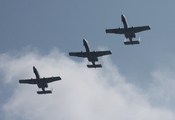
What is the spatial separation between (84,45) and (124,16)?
42.9ft

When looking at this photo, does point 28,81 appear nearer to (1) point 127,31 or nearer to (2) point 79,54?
(2) point 79,54

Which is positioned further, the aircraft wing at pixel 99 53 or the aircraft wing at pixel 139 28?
the aircraft wing at pixel 99 53

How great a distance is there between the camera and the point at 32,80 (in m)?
115

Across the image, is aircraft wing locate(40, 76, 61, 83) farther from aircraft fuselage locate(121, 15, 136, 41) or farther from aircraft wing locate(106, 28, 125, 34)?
aircraft fuselage locate(121, 15, 136, 41)

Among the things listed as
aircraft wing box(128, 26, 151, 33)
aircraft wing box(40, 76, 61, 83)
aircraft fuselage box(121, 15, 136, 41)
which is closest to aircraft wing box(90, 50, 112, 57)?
aircraft fuselage box(121, 15, 136, 41)

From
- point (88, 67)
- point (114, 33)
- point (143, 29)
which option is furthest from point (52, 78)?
point (143, 29)

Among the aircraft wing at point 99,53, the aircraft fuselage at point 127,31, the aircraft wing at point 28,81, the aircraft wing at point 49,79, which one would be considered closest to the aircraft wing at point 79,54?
the aircraft wing at point 99,53

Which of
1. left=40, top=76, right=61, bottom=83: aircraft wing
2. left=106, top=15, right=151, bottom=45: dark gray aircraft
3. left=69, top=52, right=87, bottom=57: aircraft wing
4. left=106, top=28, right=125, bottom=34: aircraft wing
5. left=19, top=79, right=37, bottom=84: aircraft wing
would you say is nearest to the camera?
left=106, top=15, right=151, bottom=45: dark gray aircraft

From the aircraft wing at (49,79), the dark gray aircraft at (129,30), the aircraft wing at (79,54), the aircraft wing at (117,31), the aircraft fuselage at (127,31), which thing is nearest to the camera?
the aircraft fuselage at (127,31)

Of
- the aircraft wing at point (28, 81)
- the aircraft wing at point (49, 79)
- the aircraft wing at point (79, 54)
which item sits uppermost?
the aircraft wing at point (79, 54)

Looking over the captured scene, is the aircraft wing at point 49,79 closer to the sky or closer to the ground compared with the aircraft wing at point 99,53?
closer to the ground

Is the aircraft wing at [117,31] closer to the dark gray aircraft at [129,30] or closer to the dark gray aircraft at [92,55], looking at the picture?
the dark gray aircraft at [129,30]

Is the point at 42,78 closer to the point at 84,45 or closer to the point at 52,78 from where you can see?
the point at 52,78

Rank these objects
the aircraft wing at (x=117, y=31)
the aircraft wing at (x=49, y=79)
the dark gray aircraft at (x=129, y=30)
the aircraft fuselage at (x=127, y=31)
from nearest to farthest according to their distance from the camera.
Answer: the aircraft fuselage at (x=127, y=31) < the dark gray aircraft at (x=129, y=30) < the aircraft wing at (x=117, y=31) < the aircraft wing at (x=49, y=79)
